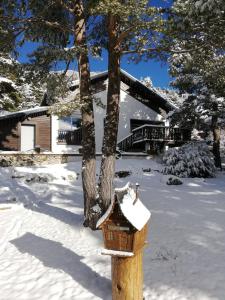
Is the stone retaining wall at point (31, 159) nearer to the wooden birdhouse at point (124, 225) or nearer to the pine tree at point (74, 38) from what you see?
the pine tree at point (74, 38)

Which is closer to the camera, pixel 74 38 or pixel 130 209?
pixel 130 209

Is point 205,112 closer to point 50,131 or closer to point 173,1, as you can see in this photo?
point 50,131

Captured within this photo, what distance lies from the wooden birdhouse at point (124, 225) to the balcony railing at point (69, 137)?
2182 centimetres

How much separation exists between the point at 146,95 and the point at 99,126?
5563 mm

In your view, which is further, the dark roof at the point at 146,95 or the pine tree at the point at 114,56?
the dark roof at the point at 146,95

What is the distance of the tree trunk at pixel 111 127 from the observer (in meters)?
10.1

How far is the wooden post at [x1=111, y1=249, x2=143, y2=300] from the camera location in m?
5.40

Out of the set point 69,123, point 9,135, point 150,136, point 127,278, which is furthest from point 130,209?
point 69,123

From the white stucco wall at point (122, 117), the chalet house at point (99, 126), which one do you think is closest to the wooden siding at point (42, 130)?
the chalet house at point (99, 126)

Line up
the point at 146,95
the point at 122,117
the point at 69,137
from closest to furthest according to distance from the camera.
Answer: the point at 69,137 → the point at 122,117 → the point at 146,95

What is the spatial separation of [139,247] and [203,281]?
1675 millimetres

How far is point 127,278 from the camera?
5387mm

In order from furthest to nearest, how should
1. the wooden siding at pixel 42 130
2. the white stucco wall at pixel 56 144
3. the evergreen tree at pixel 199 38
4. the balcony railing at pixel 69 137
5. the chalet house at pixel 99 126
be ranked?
the balcony railing at pixel 69 137 < the white stucco wall at pixel 56 144 < the wooden siding at pixel 42 130 < the chalet house at pixel 99 126 < the evergreen tree at pixel 199 38

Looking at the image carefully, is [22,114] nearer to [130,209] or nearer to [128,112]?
[128,112]
